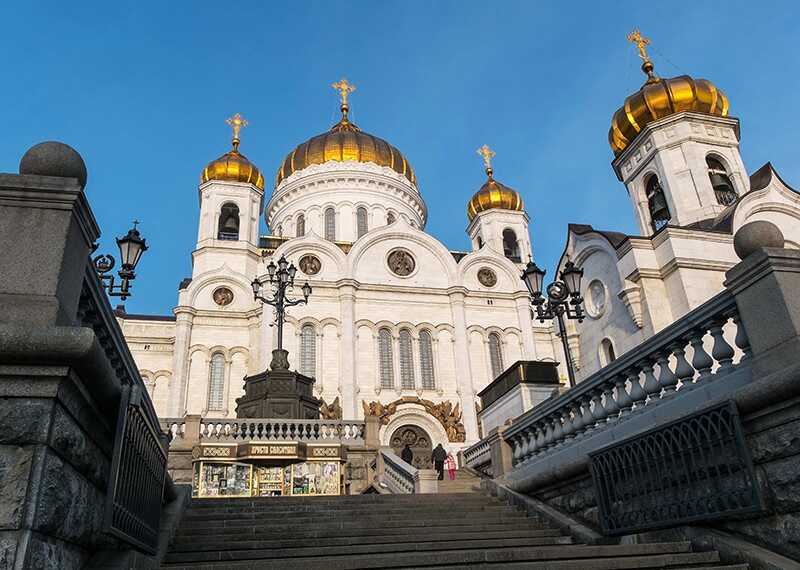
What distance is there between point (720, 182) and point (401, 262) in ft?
51.4

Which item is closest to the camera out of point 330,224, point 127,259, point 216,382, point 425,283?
point 127,259

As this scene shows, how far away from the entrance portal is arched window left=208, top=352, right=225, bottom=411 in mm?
8474

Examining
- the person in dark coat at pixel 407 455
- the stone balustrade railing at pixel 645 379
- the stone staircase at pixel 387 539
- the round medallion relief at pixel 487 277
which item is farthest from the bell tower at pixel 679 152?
the stone staircase at pixel 387 539

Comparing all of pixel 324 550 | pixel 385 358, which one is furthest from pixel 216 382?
pixel 324 550

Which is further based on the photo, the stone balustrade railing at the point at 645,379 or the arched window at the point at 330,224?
the arched window at the point at 330,224

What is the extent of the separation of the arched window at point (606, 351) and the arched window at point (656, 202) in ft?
21.0

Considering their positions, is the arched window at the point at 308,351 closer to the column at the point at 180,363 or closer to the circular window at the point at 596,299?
the column at the point at 180,363

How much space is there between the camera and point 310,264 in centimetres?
3209

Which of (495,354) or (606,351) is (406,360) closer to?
(495,354)

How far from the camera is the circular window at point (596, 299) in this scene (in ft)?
74.1

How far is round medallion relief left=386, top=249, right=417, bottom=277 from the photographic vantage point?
3341 centimetres

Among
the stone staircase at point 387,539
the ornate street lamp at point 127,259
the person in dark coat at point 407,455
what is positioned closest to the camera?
the stone staircase at point 387,539

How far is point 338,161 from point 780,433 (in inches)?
1567

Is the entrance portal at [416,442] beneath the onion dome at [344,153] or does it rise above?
beneath
